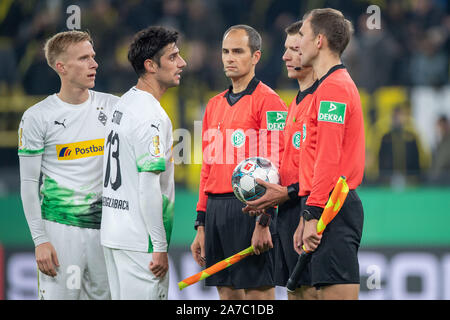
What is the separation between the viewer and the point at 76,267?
5074 millimetres

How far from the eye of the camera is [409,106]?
9.01 m

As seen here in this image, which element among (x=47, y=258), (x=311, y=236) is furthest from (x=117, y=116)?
(x=311, y=236)

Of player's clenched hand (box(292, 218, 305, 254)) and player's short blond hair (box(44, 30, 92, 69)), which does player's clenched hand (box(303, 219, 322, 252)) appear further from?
player's short blond hair (box(44, 30, 92, 69))

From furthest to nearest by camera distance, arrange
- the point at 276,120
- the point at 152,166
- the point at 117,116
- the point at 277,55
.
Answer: the point at 277,55
the point at 276,120
the point at 117,116
the point at 152,166

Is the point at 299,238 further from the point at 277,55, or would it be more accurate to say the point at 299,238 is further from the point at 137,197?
the point at 277,55

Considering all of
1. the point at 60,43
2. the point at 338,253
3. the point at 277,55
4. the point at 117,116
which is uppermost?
the point at 277,55

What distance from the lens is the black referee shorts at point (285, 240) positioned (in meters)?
4.81

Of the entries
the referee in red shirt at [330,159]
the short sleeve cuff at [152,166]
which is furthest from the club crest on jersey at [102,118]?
the referee in red shirt at [330,159]

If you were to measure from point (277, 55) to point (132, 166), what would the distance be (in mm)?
6090

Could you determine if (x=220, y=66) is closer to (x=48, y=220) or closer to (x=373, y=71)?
(x=373, y=71)

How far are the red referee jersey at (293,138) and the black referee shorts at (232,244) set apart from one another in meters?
0.50

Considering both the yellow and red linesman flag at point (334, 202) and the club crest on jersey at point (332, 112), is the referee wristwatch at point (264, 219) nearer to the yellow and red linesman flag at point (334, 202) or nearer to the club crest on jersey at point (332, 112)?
the yellow and red linesman flag at point (334, 202)

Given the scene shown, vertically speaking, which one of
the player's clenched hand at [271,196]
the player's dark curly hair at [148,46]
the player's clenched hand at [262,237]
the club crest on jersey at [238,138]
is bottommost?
the player's clenched hand at [262,237]

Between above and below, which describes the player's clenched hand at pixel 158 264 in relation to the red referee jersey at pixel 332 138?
below
